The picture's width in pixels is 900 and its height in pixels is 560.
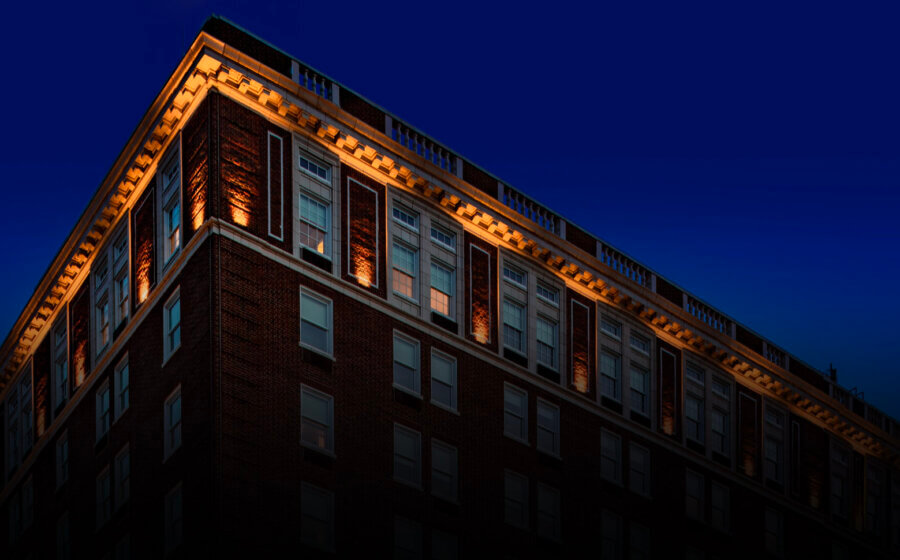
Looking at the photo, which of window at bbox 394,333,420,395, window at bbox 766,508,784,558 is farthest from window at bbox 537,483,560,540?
window at bbox 766,508,784,558

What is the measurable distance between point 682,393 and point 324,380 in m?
22.5

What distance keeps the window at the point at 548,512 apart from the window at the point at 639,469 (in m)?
5.55

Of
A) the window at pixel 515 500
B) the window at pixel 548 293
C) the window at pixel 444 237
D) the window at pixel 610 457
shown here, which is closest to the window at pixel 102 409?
the window at pixel 444 237

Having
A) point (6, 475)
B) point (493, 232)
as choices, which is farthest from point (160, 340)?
point (6, 475)

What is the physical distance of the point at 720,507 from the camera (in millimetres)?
79312

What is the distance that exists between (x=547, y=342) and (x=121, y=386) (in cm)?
1743

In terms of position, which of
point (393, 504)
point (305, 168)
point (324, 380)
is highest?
point (305, 168)

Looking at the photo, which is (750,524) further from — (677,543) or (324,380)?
(324,380)

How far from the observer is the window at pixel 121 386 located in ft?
214

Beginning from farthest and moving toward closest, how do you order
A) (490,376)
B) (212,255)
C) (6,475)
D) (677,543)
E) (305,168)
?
(6,475) < (677,543) < (490,376) < (305,168) < (212,255)

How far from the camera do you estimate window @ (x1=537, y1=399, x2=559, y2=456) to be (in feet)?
231

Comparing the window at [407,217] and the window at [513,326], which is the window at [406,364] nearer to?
the window at [407,217]

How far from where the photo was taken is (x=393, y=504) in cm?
6266

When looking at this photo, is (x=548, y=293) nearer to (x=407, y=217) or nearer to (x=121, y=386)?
(x=407, y=217)
